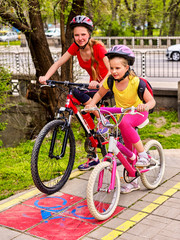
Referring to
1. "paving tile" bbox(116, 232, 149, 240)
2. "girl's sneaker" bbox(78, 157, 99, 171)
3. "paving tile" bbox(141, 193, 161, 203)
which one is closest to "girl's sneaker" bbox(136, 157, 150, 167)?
"paving tile" bbox(141, 193, 161, 203)

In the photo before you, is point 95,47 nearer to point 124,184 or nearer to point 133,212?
point 124,184

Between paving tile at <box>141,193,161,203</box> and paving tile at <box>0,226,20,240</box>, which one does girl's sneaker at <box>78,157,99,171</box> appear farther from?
paving tile at <box>0,226,20,240</box>

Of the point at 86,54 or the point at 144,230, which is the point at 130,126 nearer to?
the point at 144,230

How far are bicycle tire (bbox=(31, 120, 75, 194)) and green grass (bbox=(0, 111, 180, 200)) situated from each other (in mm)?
474

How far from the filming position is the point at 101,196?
15.8 feet

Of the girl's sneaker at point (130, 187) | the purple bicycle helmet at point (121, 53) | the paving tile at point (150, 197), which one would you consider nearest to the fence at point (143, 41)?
the girl's sneaker at point (130, 187)

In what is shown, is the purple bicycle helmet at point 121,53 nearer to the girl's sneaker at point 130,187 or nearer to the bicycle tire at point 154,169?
the bicycle tire at point 154,169

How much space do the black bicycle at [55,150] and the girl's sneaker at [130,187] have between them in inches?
23.7

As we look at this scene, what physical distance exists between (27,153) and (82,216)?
380 cm

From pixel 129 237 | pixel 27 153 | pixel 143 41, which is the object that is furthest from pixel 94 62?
pixel 143 41

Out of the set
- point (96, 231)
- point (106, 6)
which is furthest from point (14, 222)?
point (106, 6)

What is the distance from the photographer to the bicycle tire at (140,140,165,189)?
5.49 m

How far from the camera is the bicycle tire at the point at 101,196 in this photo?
14.5ft

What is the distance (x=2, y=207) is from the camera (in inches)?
200
